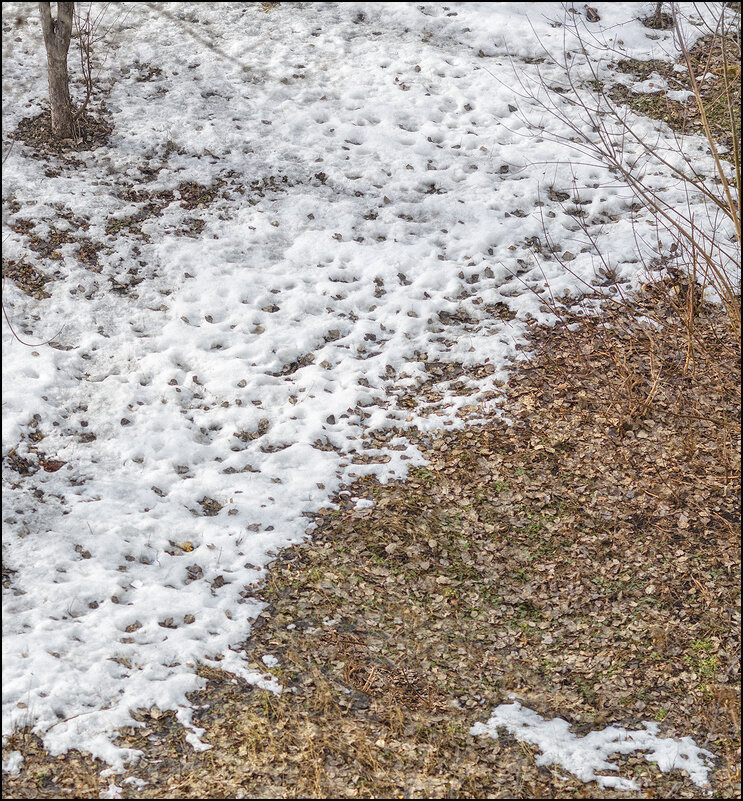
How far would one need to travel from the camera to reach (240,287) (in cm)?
697

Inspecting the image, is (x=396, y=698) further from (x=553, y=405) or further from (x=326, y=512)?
(x=553, y=405)

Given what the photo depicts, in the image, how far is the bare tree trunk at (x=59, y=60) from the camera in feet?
24.3

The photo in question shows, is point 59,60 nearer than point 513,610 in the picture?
No

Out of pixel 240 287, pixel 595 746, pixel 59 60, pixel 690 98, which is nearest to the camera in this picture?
pixel 595 746

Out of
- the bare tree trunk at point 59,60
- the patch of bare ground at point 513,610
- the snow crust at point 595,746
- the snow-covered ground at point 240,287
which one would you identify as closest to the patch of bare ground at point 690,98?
the snow-covered ground at point 240,287

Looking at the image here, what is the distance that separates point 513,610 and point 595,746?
3.23 ft

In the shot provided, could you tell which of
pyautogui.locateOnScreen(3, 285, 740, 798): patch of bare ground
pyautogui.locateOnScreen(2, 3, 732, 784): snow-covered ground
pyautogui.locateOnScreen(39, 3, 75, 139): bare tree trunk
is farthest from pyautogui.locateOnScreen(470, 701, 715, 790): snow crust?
pyautogui.locateOnScreen(39, 3, 75, 139): bare tree trunk

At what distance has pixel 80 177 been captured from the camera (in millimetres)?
7828

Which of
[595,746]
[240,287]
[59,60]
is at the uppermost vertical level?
[59,60]

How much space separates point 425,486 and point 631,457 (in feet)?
5.11

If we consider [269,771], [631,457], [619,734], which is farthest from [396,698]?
[631,457]

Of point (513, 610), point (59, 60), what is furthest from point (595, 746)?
point (59, 60)

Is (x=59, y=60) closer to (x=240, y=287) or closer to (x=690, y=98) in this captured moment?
(x=240, y=287)

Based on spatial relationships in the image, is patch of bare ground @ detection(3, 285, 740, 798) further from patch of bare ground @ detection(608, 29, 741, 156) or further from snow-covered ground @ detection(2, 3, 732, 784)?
patch of bare ground @ detection(608, 29, 741, 156)
